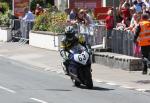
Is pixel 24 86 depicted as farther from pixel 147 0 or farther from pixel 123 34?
pixel 147 0

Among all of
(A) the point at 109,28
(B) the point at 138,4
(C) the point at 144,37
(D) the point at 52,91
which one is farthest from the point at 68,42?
(B) the point at 138,4

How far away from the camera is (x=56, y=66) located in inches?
909

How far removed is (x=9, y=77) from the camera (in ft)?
65.2

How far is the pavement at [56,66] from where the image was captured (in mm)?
18141

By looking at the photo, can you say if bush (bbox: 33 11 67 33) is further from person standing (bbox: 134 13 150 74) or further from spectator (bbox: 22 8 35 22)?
person standing (bbox: 134 13 150 74)

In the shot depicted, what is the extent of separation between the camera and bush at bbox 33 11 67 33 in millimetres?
28875

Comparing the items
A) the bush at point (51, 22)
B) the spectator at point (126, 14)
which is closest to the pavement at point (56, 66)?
the bush at point (51, 22)

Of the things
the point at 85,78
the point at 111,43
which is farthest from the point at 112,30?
the point at 85,78

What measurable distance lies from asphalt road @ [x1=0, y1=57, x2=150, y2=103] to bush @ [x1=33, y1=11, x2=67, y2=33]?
7.82 metres

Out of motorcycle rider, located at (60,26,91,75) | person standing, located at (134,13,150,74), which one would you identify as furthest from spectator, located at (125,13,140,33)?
motorcycle rider, located at (60,26,91,75)

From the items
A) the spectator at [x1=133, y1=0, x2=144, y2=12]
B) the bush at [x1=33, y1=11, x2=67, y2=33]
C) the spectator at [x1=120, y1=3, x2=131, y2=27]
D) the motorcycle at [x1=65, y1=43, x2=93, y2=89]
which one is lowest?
the motorcycle at [x1=65, y1=43, x2=93, y2=89]

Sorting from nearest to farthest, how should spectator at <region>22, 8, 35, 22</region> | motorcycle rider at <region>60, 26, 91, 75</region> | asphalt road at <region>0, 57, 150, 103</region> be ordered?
1. asphalt road at <region>0, 57, 150, 103</region>
2. motorcycle rider at <region>60, 26, 91, 75</region>
3. spectator at <region>22, 8, 35, 22</region>

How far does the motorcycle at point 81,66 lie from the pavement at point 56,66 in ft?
4.02

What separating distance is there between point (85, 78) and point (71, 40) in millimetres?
1174
